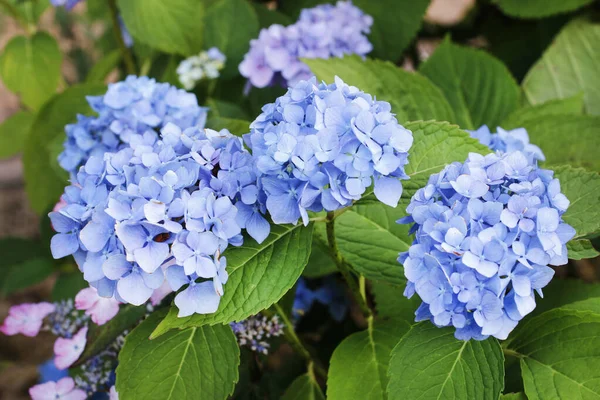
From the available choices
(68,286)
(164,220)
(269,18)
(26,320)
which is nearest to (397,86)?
(269,18)

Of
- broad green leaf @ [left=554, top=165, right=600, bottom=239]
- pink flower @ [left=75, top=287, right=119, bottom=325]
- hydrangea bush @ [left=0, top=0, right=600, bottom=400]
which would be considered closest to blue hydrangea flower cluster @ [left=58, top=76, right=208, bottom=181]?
hydrangea bush @ [left=0, top=0, right=600, bottom=400]

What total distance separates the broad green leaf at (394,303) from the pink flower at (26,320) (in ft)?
2.03

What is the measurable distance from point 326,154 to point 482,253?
21 centimetres

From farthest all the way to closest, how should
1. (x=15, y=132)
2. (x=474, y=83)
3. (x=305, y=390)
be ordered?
(x=15, y=132), (x=474, y=83), (x=305, y=390)

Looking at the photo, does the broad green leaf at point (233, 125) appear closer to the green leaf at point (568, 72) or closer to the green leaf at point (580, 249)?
the green leaf at point (580, 249)

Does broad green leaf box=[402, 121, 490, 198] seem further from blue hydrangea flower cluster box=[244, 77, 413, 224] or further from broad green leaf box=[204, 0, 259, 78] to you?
broad green leaf box=[204, 0, 259, 78]

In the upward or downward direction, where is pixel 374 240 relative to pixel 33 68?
upward

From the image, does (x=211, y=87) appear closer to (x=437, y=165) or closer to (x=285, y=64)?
(x=285, y=64)

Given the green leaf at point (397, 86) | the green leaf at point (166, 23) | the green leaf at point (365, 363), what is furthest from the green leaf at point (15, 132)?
the green leaf at point (365, 363)

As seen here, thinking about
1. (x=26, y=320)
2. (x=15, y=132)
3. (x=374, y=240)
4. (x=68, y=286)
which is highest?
(x=374, y=240)

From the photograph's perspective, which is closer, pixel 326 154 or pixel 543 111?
pixel 326 154

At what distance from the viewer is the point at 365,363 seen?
3.38ft

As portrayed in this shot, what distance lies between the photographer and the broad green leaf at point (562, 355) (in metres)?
0.88

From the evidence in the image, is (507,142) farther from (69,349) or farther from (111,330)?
Result: (69,349)
